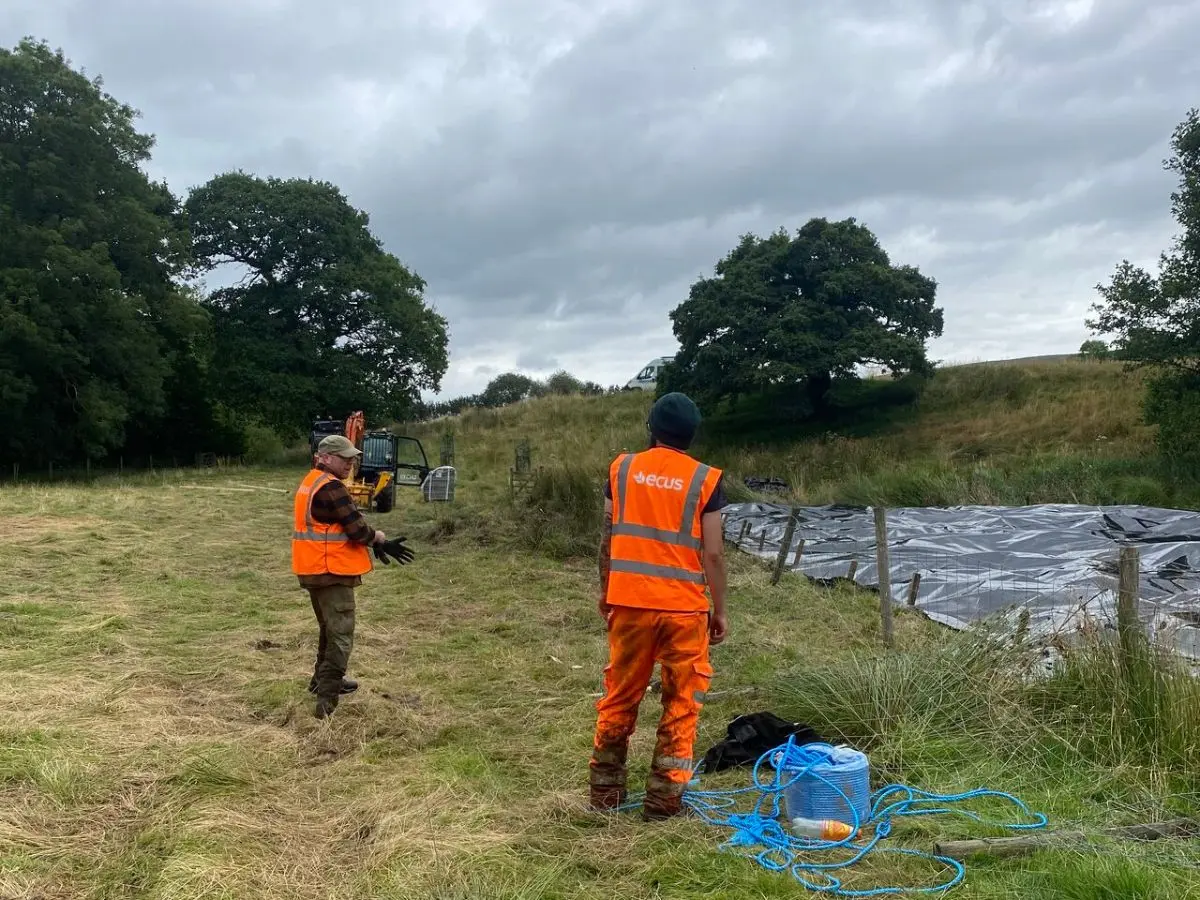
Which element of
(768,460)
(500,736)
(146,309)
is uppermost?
(146,309)

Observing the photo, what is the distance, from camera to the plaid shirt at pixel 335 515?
195 inches

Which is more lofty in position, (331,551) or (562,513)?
(331,551)

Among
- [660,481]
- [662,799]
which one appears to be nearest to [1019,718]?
[662,799]

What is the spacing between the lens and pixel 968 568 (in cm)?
922

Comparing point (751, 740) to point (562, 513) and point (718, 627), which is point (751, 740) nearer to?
point (718, 627)

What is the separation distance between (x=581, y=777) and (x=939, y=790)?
5.14 ft

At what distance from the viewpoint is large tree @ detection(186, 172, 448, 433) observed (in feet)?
88.9

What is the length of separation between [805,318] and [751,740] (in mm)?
19593

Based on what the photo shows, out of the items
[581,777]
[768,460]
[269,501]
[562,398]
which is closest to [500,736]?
[581,777]

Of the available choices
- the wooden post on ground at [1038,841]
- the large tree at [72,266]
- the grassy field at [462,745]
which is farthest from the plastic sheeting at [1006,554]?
the large tree at [72,266]

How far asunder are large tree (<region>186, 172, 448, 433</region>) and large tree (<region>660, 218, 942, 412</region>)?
10195 mm

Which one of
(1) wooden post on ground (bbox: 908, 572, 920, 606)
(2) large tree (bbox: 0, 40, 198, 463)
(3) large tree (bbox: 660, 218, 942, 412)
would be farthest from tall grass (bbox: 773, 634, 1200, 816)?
(2) large tree (bbox: 0, 40, 198, 463)

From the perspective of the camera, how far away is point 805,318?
22.7 metres

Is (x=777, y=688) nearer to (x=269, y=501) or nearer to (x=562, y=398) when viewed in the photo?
(x=269, y=501)
